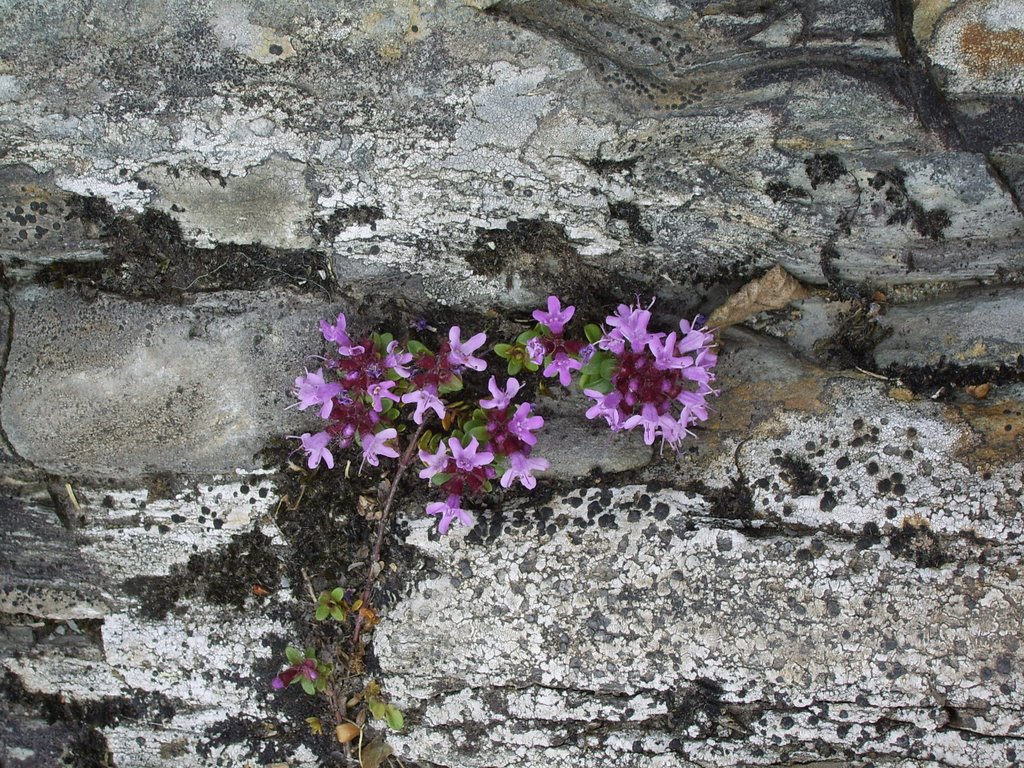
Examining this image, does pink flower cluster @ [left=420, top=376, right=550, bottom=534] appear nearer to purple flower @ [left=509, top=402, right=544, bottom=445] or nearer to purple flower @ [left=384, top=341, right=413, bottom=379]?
purple flower @ [left=509, top=402, right=544, bottom=445]

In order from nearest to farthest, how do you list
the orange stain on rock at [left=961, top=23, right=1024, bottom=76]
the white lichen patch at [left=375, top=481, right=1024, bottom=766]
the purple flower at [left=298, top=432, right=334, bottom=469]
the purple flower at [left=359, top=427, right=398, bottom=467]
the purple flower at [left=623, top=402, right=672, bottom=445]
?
the orange stain on rock at [left=961, top=23, right=1024, bottom=76]
the white lichen patch at [left=375, top=481, right=1024, bottom=766]
the purple flower at [left=623, top=402, right=672, bottom=445]
the purple flower at [left=359, top=427, right=398, bottom=467]
the purple flower at [left=298, top=432, right=334, bottom=469]

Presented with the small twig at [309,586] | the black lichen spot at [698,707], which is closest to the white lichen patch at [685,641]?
the black lichen spot at [698,707]

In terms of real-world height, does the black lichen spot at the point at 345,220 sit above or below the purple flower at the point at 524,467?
above

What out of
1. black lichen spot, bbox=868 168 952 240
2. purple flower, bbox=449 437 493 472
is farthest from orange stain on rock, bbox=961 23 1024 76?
purple flower, bbox=449 437 493 472

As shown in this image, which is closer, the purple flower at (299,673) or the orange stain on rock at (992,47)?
the orange stain on rock at (992,47)

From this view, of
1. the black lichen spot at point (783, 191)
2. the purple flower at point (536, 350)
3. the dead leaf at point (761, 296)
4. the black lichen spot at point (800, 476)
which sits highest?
the black lichen spot at point (783, 191)

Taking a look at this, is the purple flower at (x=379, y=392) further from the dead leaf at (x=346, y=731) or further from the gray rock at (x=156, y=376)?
the dead leaf at (x=346, y=731)

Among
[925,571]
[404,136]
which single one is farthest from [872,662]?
[404,136]

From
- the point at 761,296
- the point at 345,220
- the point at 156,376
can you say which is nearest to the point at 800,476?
the point at 761,296
